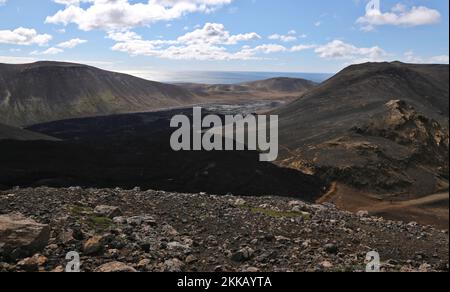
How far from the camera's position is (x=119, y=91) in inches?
5012

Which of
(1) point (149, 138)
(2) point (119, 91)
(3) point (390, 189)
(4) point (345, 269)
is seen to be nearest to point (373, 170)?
(3) point (390, 189)

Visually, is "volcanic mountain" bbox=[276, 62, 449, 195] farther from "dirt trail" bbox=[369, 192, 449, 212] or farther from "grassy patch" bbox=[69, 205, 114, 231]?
"grassy patch" bbox=[69, 205, 114, 231]

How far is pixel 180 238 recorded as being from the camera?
1441 cm

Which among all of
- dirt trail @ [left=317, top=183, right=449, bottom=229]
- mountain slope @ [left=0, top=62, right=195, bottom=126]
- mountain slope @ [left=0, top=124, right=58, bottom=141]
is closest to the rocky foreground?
dirt trail @ [left=317, top=183, right=449, bottom=229]

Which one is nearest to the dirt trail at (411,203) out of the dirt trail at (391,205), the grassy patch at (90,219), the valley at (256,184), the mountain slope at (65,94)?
the dirt trail at (391,205)

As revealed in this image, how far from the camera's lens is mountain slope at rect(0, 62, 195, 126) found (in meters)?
100

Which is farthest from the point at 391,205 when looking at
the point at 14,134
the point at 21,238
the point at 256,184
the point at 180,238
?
the point at 14,134

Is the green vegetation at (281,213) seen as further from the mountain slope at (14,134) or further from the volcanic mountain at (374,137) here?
the mountain slope at (14,134)

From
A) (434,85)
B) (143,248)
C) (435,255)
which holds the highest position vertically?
(434,85)

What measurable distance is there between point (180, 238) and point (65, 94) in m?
105
